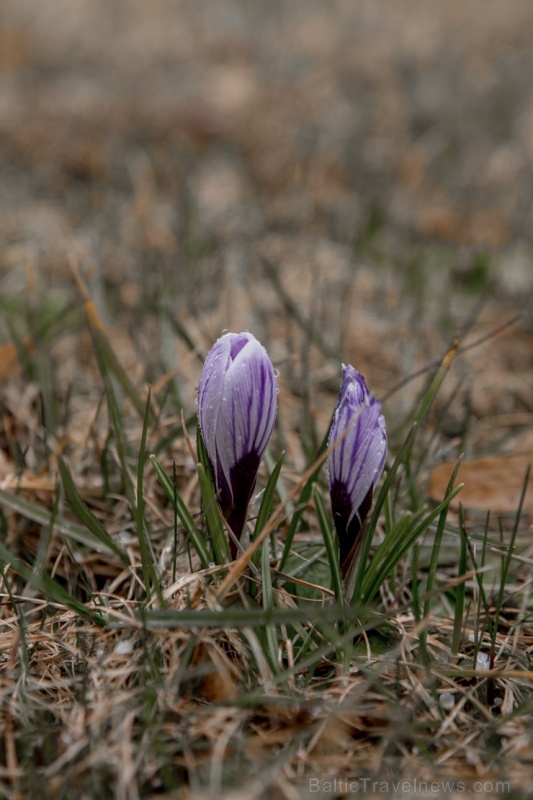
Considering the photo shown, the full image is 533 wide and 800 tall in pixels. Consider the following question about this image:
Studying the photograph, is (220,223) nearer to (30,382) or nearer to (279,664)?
(30,382)

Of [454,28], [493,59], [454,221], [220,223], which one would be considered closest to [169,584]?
[220,223]

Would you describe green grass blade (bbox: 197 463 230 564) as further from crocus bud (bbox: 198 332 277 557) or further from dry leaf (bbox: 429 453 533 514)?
dry leaf (bbox: 429 453 533 514)

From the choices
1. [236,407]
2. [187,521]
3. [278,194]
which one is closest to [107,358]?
[187,521]

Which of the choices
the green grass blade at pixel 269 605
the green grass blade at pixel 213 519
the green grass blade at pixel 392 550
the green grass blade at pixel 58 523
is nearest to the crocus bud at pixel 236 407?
the green grass blade at pixel 213 519

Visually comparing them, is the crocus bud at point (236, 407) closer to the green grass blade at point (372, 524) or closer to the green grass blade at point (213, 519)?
the green grass blade at point (213, 519)

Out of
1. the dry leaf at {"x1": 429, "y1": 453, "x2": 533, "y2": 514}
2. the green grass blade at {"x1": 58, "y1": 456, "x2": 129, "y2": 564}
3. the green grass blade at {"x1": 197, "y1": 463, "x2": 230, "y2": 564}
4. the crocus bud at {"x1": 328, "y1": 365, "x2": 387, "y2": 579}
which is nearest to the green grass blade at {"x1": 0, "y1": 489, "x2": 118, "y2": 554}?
the green grass blade at {"x1": 58, "y1": 456, "x2": 129, "y2": 564}
